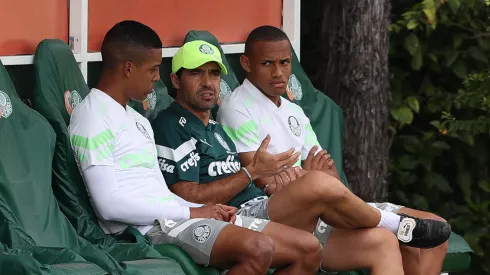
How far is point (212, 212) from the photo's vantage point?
5129 millimetres

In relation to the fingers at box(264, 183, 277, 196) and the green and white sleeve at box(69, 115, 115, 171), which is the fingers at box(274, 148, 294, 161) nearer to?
the fingers at box(264, 183, 277, 196)

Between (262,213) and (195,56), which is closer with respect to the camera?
(262,213)

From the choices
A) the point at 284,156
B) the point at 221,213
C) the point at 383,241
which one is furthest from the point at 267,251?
the point at 383,241

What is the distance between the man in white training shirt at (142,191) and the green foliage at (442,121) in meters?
2.65

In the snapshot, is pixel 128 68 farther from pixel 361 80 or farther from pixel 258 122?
pixel 361 80

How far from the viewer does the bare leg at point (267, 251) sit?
189 inches

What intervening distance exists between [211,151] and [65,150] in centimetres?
67

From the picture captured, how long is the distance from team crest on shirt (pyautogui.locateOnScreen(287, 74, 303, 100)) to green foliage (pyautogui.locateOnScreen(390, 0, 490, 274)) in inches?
41.2

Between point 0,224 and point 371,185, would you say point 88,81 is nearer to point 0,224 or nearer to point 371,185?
point 0,224

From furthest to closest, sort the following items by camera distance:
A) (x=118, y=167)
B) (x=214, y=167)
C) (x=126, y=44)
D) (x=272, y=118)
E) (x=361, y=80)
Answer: (x=361, y=80), (x=272, y=118), (x=214, y=167), (x=126, y=44), (x=118, y=167)

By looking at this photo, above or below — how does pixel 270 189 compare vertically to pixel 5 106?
below

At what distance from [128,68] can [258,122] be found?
0.89 m

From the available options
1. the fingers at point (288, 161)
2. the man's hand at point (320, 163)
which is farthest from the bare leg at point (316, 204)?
the man's hand at point (320, 163)

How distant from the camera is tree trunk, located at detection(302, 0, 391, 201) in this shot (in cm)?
698
